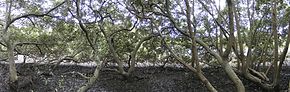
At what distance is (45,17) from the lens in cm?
1186

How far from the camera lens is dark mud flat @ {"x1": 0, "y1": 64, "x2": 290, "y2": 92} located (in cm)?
1242

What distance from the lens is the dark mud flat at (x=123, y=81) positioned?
12.4m

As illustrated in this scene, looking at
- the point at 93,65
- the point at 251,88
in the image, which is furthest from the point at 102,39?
the point at 251,88

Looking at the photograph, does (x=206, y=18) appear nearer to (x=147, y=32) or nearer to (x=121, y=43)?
(x=147, y=32)

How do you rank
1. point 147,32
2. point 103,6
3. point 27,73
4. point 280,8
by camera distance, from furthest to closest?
1. point 27,73
2. point 147,32
3. point 103,6
4. point 280,8

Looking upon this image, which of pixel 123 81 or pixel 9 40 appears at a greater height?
pixel 9 40

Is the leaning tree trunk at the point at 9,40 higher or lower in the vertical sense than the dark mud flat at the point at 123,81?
higher

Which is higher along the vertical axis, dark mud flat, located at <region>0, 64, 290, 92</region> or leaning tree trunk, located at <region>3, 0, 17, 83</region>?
leaning tree trunk, located at <region>3, 0, 17, 83</region>

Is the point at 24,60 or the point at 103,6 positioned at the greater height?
the point at 103,6

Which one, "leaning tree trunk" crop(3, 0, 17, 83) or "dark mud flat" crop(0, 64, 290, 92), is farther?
"dark mud flat" crop(0, 64, 290, 92)

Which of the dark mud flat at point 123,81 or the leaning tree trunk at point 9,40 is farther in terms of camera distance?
the dark mud flat at point 123,81

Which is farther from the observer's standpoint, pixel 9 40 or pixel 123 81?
pixel 123 81

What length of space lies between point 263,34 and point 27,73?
6939 mm

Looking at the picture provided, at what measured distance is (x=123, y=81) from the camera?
12945 mm
